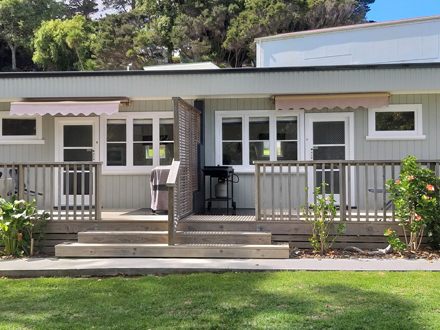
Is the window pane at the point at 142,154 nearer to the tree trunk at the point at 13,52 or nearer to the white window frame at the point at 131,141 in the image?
the white window frame at the point at 131,141

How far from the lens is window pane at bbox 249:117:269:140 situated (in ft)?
25.2

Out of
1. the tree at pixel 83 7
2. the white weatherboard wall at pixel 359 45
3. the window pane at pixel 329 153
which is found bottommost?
the window pane at pixel 329 153

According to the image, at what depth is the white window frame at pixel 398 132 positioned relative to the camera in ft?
24.0

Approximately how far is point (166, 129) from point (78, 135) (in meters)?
1.73

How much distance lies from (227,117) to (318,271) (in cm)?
378

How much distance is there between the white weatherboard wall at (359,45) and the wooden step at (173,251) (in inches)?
433

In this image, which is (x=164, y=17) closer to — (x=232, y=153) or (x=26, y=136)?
(x=26, y=136)

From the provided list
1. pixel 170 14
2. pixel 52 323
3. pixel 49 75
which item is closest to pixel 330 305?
pixel 52 323

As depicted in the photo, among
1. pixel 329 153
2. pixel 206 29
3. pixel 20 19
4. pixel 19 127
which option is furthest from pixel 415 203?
pixel 20 19

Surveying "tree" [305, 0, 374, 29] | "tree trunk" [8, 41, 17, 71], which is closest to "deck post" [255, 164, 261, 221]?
"tree" [305, 0, 374, 29]

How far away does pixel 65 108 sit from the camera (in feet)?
23.3

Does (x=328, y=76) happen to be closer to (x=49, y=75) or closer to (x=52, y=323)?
(x=49, y=75)

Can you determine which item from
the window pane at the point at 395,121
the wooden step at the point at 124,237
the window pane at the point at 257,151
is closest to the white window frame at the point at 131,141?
the window pane at the point at 257,151

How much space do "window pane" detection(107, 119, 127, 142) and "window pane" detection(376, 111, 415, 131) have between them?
15.4 feet
